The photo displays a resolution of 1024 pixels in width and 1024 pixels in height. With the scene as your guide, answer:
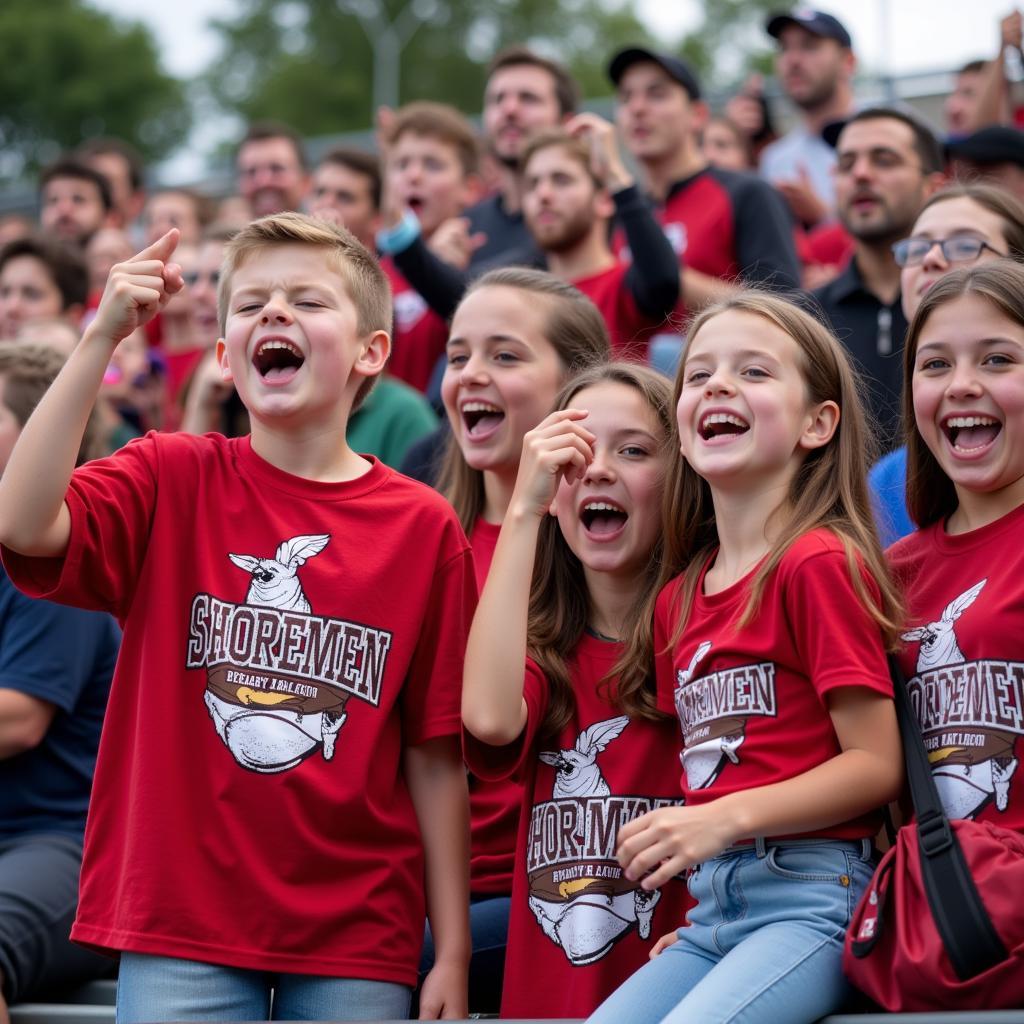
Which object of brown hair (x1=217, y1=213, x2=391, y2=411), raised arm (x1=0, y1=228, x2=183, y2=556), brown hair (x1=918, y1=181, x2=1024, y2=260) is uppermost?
brown hair (x1=918, y1=181, x2=1024, y2=260)

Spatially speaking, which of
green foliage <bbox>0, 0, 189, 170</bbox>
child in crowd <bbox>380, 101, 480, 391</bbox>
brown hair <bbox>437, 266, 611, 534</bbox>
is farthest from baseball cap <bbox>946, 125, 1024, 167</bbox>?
green foliage <bbox>0, 0, 189, 170</bbox>

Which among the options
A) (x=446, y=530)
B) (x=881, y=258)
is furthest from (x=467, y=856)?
(x=881, y=258)

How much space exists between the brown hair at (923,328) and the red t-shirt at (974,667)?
0.17 m

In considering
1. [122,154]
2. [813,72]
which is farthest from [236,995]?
[122,154]

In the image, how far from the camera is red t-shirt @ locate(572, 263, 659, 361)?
5.56 metres

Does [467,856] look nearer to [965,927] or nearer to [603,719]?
[603,719]

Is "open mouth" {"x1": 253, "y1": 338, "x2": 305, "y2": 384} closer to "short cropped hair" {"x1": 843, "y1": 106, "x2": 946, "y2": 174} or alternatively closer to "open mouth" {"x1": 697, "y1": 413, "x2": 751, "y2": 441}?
"open mouth" {"x1": 697, "y1": 413, "x2": 751, "y2": 441}

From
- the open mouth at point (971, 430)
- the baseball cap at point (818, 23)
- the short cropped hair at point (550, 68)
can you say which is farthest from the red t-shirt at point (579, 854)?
the baseball cap at point (818, 23)

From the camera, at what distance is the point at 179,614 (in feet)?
9.97

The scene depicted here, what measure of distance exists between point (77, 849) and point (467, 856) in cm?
115

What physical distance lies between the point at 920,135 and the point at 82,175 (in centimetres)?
522

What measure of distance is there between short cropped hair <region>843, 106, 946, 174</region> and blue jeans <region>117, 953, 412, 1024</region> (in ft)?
13.2

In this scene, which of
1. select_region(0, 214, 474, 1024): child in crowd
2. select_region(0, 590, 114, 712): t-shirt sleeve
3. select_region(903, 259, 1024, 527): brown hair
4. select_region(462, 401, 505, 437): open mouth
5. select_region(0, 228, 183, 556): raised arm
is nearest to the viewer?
select_region(0, 228, 183, 556): raised arm

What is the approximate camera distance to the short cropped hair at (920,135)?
5.76 m
